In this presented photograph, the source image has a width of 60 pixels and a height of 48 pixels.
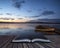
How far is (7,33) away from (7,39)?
0.12 meters

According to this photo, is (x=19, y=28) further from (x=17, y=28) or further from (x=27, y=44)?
(x=27, y=44)

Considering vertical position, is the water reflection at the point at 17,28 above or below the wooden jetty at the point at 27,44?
above

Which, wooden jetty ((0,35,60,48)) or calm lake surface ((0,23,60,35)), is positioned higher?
calm lake surface ((0,23,60,35))

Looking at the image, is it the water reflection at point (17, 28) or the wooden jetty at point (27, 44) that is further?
the water reflection at point (17, 28)

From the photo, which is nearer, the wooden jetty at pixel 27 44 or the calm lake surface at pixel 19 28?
the wooden jetty at pixel 27 44

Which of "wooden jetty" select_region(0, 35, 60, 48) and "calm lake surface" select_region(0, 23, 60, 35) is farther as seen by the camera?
"calm lake surface" select_region(0, 23, 60, 35)

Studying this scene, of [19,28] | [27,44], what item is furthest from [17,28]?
[27,44]

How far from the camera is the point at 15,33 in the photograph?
6.38 ft

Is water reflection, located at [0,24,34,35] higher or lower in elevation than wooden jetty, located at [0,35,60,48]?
higher

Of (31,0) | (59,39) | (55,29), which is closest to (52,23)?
(55,29)

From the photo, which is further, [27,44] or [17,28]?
[17,28]

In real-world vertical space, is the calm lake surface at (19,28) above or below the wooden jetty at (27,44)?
above

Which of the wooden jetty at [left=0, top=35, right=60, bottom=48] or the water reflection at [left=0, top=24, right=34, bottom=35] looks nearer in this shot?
the wooden jetty at [left=0, top=35, right=60, bottom=48]

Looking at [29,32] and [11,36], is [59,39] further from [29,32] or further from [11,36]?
[11,36]
